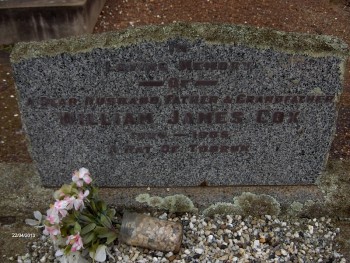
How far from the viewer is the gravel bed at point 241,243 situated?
305cm

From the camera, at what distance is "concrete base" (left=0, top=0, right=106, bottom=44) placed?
17.6 feet

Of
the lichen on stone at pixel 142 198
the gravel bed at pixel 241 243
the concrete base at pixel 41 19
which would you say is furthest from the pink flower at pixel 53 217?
the concrete base at pixel 41 19

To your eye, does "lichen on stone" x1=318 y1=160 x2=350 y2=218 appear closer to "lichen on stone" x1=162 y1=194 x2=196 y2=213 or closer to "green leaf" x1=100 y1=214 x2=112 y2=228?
"lichen on stone" x1=162 y1=194 x2=196 y2=213

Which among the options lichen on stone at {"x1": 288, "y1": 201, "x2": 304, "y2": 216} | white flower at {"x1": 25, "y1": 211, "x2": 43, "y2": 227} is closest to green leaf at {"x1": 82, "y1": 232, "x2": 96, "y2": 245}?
white flower at {"x1": 25, "y1": 211, "x2": 43, "y2": 227}

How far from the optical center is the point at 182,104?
3049 mm

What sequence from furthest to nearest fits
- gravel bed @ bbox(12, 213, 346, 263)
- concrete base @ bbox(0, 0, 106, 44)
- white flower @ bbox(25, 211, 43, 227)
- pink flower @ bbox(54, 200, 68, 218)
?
concrete base @ bbox(0, 0, 106, 44), white flower @ bbox(25, 211, 43, 227), gravel bed @ bbox(12, 213, 346, 263), pink flower @ bbox(54, 200, 68, 218)

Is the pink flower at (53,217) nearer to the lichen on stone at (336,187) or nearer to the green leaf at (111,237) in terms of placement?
the green leaf at (111,237)

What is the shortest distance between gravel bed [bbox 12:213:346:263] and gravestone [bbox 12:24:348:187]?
29cm

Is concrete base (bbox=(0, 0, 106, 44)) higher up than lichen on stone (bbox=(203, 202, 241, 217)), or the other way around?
concrete base (bbox=(0, 0, 106, 44))

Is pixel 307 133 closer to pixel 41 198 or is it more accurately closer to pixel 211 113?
pixel 211 113

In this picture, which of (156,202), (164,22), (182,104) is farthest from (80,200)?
(164,22)

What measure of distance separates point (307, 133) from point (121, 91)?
1.29 metres

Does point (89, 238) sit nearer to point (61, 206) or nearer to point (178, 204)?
point (61, 206)

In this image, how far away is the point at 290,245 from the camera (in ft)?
10.3
